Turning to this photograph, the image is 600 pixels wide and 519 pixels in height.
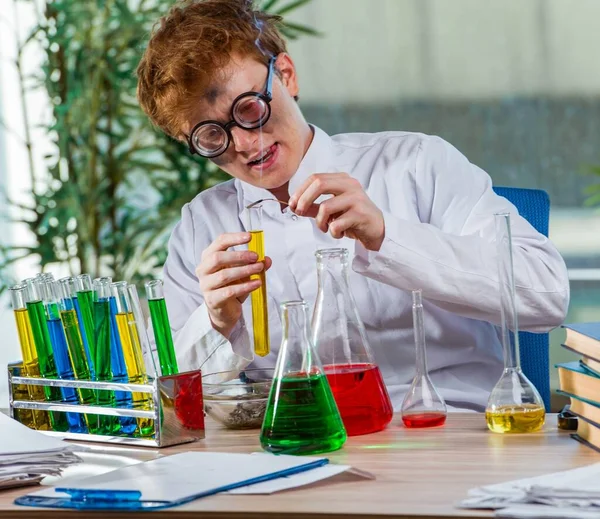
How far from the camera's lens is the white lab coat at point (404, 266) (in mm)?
1544

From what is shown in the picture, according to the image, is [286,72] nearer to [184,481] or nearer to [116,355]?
[116,355]

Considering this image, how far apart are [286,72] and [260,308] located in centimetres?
66

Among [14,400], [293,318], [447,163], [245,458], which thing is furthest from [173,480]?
[447,163]

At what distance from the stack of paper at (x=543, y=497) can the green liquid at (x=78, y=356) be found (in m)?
0.64

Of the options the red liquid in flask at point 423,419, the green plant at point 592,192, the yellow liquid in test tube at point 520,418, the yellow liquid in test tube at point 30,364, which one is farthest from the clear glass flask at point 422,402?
the green plant at point 592,192

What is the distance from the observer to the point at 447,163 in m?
1.91

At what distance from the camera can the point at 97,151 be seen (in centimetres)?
367

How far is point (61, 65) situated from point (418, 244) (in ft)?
8.38

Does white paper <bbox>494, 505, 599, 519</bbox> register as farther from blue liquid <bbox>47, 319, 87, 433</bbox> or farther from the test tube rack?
blue liquid <bbox>47, 319, 87, 433</bbox>

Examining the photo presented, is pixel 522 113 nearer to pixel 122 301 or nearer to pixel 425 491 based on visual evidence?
pixel 122 301

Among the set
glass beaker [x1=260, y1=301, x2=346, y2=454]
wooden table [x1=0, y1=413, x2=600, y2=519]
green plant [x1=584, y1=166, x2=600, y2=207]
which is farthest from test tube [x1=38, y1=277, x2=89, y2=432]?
green plant [x1=584, y1=166, x2=600, y2=207]

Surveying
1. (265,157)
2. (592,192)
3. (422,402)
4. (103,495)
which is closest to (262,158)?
(265,157)

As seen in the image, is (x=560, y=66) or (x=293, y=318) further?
(x=560, y=66)

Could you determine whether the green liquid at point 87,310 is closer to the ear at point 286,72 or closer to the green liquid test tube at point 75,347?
the green liquid test tube at point 75,347
